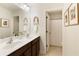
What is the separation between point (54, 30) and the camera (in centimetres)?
477

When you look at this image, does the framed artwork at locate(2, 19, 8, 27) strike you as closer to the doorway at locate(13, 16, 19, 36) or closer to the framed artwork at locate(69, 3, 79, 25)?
the doorway at locate(13, 16, 19, 36)

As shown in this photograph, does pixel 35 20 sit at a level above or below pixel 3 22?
above

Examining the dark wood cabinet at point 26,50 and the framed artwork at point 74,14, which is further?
the dark wood cabinet at point 26,50

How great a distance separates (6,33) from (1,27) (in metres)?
0.24

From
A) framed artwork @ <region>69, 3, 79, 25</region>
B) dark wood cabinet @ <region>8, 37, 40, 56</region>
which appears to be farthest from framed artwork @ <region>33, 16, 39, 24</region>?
framed artwork @ <region>69, 3, 79, 25</region>

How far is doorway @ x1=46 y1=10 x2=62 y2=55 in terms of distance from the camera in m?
4.44

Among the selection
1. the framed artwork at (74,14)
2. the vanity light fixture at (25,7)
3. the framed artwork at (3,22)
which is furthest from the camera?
the vanity light fixture at (25,7)

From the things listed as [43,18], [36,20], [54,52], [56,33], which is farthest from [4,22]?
[56,33]

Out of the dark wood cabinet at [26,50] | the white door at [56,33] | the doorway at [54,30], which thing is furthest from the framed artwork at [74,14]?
the white door at [56,33]

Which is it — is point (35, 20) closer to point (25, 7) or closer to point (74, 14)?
point (25, 7)

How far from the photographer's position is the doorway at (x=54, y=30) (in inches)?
175

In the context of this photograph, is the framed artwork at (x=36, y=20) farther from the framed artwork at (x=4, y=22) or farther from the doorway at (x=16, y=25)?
the framed artwork at (x=4, y=22)

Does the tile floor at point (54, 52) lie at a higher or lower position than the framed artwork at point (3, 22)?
lower

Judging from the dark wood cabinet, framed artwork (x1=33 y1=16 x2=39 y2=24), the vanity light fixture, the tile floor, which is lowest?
the tile floor
